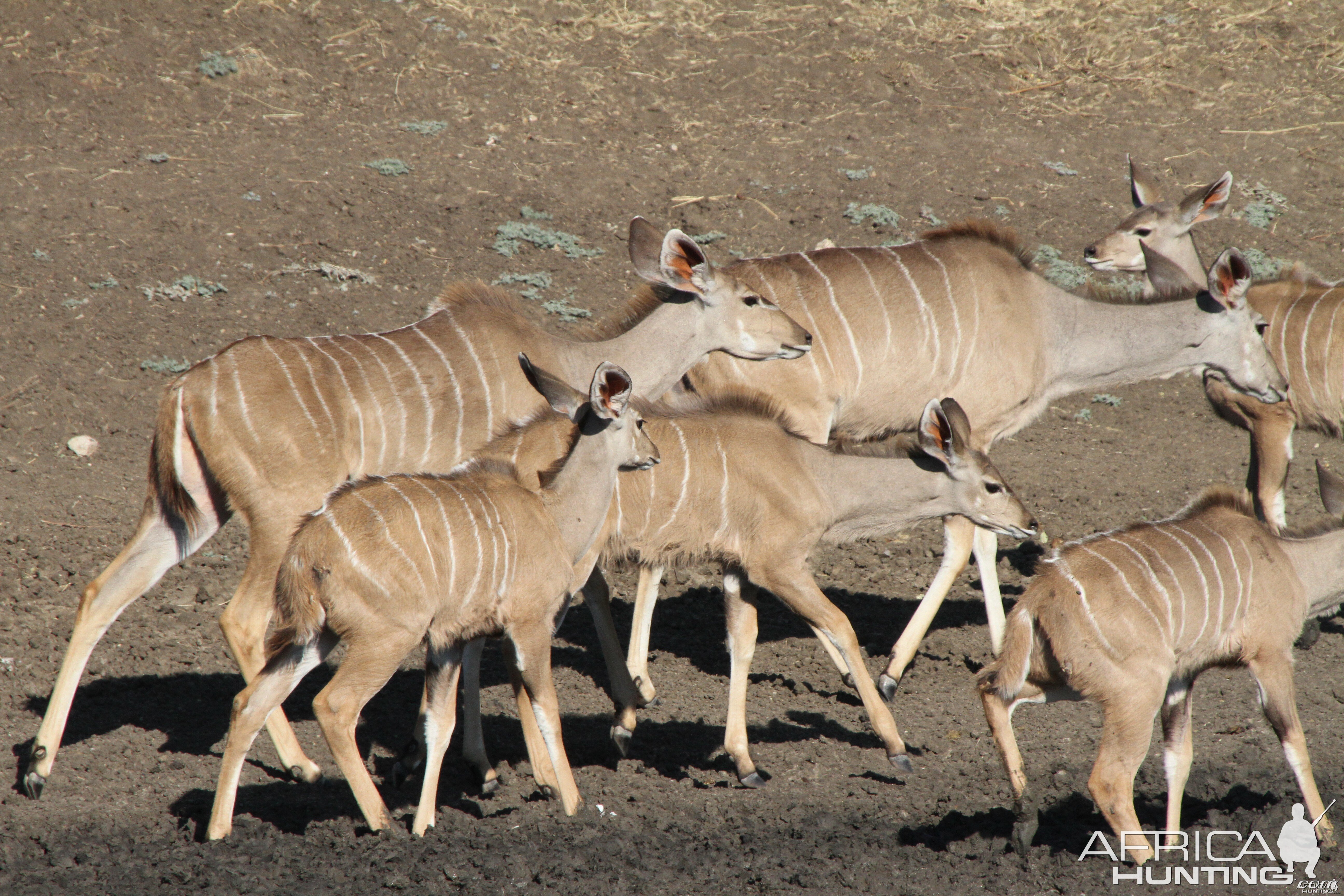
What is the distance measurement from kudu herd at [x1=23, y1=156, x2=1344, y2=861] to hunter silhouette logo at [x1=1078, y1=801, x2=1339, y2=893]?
0.09 metres

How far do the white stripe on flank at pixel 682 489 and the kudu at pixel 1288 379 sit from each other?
2998 millimetres

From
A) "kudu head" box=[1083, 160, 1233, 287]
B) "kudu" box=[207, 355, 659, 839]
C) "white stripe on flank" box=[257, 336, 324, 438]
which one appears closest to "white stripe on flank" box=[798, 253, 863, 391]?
"kudu" box=[207, 355, 659, 839]

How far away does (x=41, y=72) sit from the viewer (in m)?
10.7

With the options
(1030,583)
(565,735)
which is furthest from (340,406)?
(1030,583)

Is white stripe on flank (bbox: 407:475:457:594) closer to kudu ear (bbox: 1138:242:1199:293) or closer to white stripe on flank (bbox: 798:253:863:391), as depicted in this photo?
white stripe on flank (bbox: 798:253:863:391)

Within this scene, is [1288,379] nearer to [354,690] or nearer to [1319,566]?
[1319,566]

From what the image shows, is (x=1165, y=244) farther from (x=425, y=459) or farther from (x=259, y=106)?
(x=259, y=106)

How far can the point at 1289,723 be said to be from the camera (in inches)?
182

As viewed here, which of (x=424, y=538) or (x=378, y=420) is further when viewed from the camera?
(x=378, y=420)

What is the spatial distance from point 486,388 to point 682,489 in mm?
1010

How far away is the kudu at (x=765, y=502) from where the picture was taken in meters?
5.34

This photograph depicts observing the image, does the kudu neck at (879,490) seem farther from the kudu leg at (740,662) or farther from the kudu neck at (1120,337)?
the kudu neck at (1120,337)

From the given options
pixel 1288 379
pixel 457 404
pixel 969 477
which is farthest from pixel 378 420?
pixel 1288 379

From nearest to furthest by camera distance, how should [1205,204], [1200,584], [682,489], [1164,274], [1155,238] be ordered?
[1200,584] < [682,489] < [1164,274] < [1205,204] < [1155,238]
